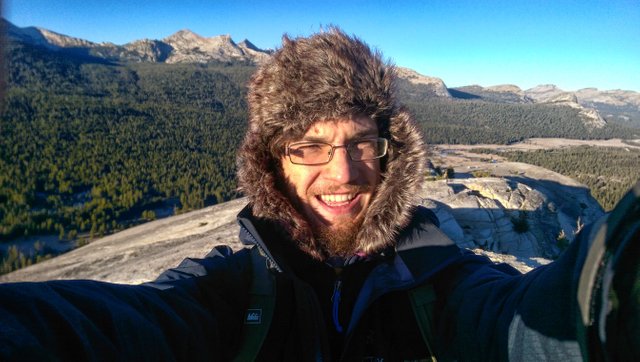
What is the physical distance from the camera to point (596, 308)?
781 millimetres

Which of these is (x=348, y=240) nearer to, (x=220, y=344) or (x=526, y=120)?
(x=220, y=344)

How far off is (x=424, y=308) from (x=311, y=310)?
582mm

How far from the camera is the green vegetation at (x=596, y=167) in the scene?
37.9 meters

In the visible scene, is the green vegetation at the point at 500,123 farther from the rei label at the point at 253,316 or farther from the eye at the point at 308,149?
Answer: the rei label at the point at 253,316

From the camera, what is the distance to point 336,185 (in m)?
2.39

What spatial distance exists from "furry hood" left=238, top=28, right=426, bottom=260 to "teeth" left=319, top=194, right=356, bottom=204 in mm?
156

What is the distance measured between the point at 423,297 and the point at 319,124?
48.0 inches

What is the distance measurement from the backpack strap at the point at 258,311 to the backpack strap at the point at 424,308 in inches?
28.7

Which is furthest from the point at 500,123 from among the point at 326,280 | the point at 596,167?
the point at 326,280

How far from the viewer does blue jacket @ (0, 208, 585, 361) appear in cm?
93

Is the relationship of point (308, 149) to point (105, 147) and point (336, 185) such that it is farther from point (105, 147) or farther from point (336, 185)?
point (105, 147)

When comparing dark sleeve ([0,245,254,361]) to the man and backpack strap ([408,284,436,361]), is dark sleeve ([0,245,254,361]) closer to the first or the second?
the man

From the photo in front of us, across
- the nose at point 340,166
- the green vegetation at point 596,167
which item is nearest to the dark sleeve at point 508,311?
the nose at point 340,166

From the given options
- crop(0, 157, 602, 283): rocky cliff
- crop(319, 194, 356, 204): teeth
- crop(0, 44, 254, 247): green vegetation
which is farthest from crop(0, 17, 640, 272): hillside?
crop(0, 157, 602, 283): rocky cliff
